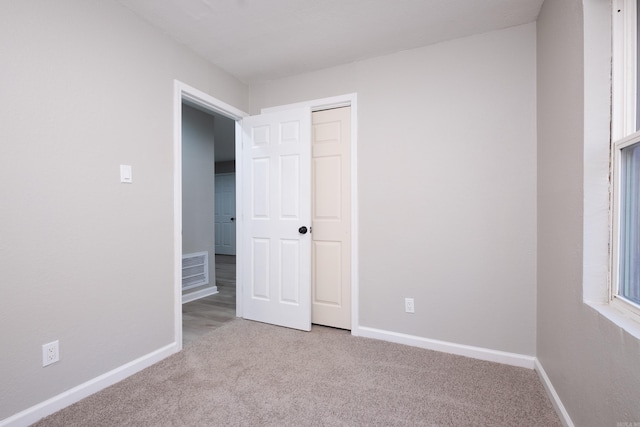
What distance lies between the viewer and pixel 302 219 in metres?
2.67

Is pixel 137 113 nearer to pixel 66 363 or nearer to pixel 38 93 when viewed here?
pixel 38 93

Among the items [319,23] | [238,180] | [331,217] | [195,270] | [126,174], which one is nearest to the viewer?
[126,174]

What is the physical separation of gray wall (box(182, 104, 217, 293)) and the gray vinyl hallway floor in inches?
11.5

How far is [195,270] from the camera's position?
3783mm

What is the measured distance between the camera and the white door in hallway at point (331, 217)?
2697mm

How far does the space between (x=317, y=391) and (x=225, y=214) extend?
672cm

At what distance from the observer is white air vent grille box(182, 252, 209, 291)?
3639 mm

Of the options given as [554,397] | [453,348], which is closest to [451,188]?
[453,348]

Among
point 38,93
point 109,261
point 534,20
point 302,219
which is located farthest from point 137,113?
point 534,20

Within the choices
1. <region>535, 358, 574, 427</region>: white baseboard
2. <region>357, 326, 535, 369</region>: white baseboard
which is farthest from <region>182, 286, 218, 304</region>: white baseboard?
<region>535, 358, 574, 427</region>: white baseboard

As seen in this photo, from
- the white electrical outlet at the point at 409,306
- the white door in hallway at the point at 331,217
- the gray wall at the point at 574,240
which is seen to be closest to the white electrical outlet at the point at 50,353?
the white door in hallway at the point at 331,217

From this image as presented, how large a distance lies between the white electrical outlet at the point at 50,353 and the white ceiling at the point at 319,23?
7.11 ft

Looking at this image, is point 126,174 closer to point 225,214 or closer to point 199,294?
point 199,294

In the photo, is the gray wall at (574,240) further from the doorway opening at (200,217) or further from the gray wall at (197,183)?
the gray wall at (197,183)
